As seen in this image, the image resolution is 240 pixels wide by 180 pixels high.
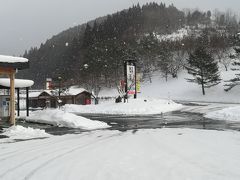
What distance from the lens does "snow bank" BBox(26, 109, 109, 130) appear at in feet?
69.1

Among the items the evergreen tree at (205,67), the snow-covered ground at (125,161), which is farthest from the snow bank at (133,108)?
the snow-covered ground at (125,161)

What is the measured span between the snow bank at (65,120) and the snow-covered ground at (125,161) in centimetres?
861

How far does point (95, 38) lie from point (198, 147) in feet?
334

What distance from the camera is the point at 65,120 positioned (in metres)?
21.8

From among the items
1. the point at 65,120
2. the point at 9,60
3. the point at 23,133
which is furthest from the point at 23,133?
the point at 65,120

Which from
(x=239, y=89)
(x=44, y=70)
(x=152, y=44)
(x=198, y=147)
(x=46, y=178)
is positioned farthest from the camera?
(x=44, y=70)

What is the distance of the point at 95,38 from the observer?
11038 centimetres

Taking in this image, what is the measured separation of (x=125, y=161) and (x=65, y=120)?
13498 mm

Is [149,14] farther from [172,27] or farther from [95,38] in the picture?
[95,38]

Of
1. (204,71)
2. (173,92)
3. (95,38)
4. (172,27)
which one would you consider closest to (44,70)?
(95,38)

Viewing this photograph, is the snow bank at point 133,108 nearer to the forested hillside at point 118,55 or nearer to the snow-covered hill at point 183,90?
the forested hillside at point 118,55

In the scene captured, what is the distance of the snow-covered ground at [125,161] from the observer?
7286mm

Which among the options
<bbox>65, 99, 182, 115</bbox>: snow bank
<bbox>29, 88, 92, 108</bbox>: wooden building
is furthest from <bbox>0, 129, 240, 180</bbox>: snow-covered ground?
<bbox>29, 88, 92, 108</bbox>: wooden building

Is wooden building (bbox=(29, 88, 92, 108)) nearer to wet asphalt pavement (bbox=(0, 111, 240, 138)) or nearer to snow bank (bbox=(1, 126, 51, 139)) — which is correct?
wet asphalt pavement (bbox=(0, 111, 240, 138))
